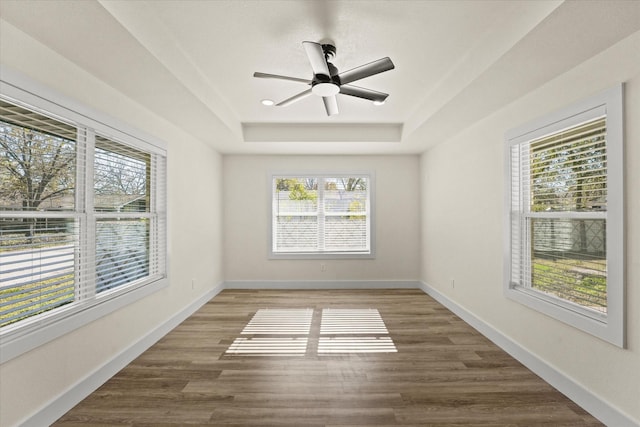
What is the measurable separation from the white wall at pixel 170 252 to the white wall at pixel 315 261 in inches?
12.7

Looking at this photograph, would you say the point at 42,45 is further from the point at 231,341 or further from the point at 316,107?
the point at 231,341

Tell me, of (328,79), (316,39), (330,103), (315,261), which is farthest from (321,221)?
(316,39)

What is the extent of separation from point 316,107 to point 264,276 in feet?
9.88

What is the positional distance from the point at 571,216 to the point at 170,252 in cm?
376

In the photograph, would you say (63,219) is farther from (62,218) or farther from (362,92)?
(362,92)

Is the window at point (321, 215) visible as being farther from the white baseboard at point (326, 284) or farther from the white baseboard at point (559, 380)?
the white baseboard at point (559, 380)

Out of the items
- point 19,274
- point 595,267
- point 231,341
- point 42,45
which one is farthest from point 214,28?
point 595,267

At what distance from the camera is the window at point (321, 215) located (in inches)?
213

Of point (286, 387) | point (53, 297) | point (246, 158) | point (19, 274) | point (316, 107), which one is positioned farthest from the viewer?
point (246, 158)

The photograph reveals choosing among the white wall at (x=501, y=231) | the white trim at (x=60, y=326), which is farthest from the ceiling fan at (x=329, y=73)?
the white trim at (x=60, y=326)

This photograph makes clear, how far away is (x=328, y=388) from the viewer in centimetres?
231

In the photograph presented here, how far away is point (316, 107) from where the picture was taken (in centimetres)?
375

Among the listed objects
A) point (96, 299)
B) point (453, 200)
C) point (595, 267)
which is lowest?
point (96, 299)

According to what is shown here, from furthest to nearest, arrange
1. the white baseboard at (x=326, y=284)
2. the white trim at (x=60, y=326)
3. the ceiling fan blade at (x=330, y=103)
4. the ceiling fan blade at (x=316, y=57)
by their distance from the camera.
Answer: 1. the white baseboard at (x=326, y=284)
2. the ceiling fan blade at (x=330, y=103)
3. the ceiling fan blade at (x=316, y=57)
4. the white trim at (x=60, y=326)
